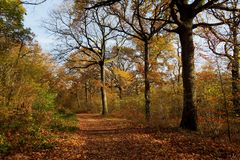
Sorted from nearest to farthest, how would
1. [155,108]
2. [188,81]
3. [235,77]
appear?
[188,81], [235,77], [155,108]

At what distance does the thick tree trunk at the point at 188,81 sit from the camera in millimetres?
11430

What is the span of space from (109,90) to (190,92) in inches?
1219

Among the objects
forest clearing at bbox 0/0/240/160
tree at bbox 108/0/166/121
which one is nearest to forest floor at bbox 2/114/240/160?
forest clearing at bbox 0/0/240/160

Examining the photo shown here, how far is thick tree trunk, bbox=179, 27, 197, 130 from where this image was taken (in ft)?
37.5

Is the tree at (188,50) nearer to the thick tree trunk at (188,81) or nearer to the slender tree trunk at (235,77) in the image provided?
the thick tree trunk at (188,81)

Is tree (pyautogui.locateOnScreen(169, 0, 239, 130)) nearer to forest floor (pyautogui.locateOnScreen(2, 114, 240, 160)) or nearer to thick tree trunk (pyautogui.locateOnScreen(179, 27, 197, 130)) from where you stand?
thick tree trunk (pyautogui.locateOnScreen(179, 27, 197, 130))

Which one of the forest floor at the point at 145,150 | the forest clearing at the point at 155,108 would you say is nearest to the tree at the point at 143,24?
the forest clearing at the point at 155,108

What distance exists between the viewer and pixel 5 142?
8258 millimetres

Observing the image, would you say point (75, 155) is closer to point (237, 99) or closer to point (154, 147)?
point (154, 147)

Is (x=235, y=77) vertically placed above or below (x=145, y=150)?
above

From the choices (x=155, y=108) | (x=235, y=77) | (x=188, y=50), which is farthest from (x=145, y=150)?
(x=155, y=108)

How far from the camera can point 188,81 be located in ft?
38.2

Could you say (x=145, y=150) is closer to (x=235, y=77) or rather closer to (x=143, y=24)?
(x=235, y=77)

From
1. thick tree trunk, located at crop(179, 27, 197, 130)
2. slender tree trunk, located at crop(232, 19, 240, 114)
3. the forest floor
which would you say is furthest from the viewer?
slender tree trunk, located at crop(232, 19, 240, 114)
